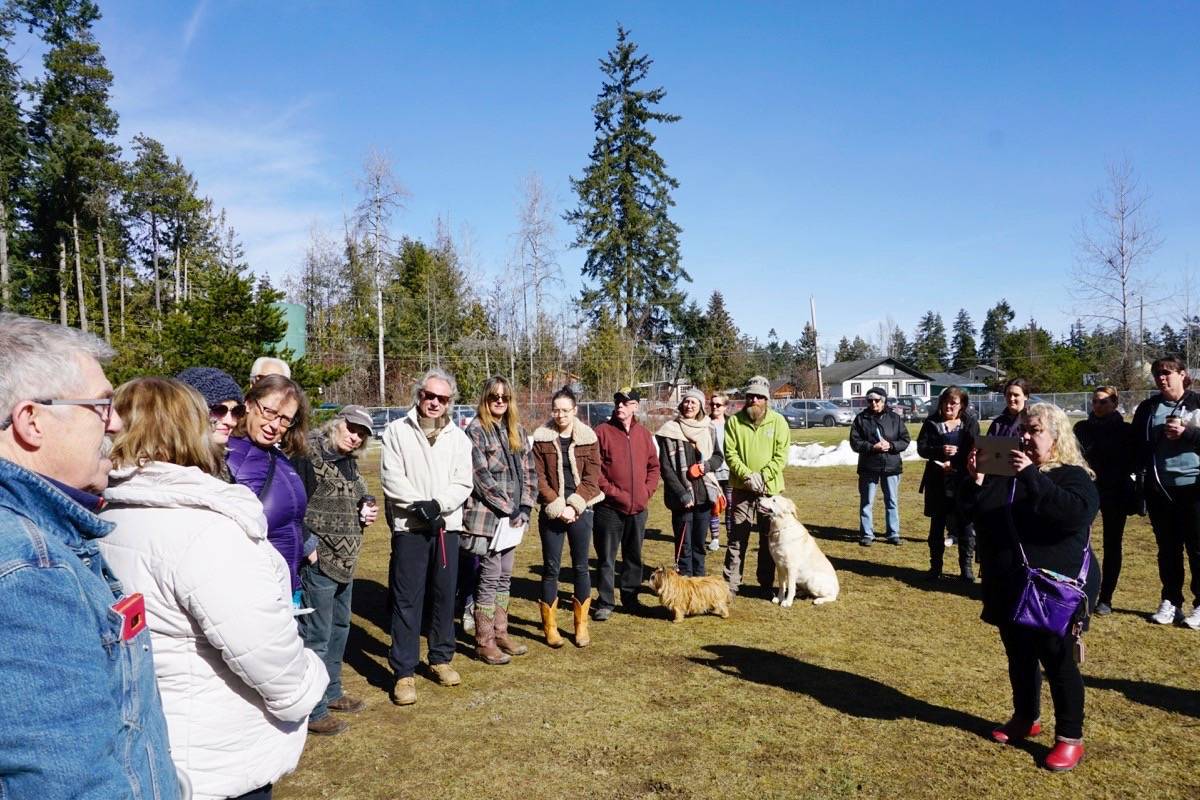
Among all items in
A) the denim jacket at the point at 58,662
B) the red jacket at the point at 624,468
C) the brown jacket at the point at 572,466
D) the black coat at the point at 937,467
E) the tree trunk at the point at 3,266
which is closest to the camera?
the denim jacket at the point at 58,662

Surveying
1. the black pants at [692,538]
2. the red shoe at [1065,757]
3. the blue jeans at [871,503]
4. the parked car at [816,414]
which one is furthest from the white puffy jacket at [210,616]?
the parked car at [816,414]

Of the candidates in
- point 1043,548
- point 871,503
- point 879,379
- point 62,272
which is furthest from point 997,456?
point 879,379

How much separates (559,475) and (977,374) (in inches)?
3425

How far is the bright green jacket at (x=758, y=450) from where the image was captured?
22.6ft

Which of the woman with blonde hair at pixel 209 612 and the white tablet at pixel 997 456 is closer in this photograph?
the woman with blonde hair at pixel 209 612

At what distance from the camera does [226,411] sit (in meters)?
3.51

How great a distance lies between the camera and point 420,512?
4492 millimetres

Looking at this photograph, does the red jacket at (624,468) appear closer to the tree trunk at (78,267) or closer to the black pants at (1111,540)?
the black pants at (1111,540)

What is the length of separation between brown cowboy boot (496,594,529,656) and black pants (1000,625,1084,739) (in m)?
3.22

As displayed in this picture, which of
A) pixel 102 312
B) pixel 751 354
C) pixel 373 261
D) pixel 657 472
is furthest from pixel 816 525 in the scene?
pixel 751 354

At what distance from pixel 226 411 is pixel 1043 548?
4.00m

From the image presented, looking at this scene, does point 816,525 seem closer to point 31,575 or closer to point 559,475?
point 559,475

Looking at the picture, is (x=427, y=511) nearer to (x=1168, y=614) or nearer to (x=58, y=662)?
(x=58, y=662)

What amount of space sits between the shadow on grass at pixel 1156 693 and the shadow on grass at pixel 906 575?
212cm
